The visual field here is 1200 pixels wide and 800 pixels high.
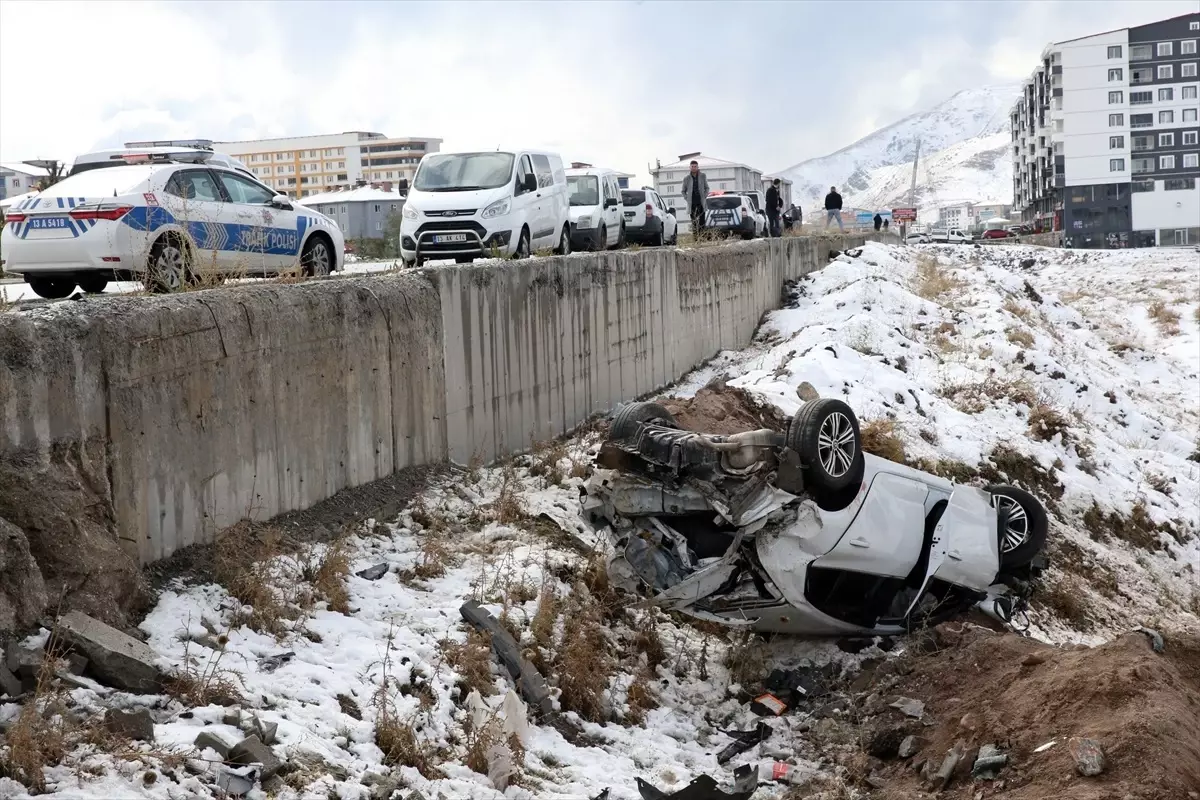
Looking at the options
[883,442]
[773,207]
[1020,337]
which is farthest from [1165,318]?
[883,442]

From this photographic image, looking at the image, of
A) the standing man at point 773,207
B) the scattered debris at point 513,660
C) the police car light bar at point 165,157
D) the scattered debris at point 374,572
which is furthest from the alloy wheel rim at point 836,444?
the standing man at point 773,207

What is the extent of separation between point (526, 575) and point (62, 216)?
5294 millimetres

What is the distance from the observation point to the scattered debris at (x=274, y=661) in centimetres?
708

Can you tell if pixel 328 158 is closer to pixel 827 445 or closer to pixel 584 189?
pixel 584 189

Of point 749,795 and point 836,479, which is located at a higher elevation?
point 836,479

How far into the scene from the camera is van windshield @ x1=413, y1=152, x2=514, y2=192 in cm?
1711

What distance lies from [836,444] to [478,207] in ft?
28.5

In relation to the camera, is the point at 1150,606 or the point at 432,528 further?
the point at 1150,606

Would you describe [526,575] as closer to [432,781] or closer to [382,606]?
[382,606]

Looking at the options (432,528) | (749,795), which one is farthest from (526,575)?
(749,795)

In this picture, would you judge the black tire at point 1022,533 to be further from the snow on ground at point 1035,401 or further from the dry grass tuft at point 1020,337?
the dry grass tuft at point 1020,337

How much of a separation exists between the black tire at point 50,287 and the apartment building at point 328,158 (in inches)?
4181

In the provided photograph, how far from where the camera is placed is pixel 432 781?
6.49 meters

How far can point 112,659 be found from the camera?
6352 mm
